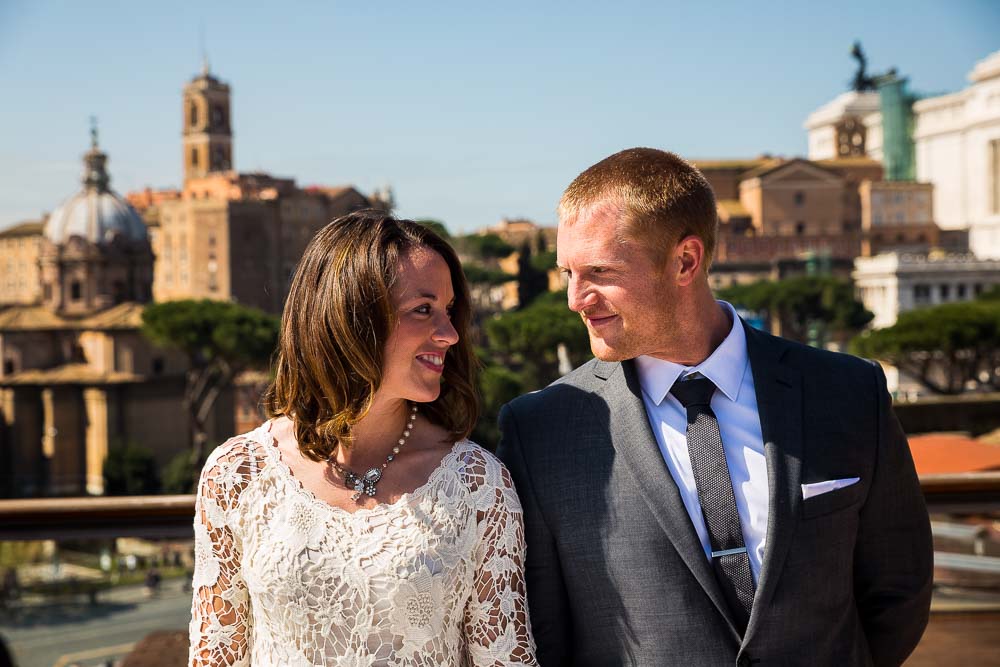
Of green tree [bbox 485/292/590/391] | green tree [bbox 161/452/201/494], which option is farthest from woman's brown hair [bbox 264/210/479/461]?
green tree [bbox 161/452/201/494]

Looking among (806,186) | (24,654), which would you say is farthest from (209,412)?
(24,654)

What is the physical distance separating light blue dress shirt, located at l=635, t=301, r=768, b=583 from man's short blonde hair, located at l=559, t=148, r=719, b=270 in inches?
4.9

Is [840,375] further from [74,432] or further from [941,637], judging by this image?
[74,432]

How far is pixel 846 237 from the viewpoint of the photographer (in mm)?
37594

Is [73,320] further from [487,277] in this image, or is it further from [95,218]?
[487,277]

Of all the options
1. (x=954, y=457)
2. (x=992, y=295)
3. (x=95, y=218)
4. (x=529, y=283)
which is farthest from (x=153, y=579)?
(x=529, y=283)

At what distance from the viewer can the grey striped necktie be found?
1.17m

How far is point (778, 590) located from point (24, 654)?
1.47 metres

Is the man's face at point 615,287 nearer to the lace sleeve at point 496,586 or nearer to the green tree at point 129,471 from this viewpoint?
the lace sleeve at point 496,586

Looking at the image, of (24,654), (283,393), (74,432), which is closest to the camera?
(283,393)

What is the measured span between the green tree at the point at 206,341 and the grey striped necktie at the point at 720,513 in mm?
23756

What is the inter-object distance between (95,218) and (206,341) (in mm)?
5709

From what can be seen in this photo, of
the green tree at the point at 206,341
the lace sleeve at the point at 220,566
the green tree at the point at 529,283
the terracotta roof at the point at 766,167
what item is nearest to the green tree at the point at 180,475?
the green tree at the point at 206,341

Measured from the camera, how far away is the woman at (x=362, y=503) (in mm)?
1132
